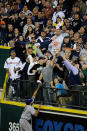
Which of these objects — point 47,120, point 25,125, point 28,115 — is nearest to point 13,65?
point 28,115

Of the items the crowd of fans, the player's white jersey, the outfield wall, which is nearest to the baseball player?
the outfield wall

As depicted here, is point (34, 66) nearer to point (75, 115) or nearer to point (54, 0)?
point (75, 115)

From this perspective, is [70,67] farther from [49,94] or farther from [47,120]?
[47,120]

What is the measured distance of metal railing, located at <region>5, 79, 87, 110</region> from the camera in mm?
12242

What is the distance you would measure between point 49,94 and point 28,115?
92 cm

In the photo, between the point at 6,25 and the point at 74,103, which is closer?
the point at 74,103

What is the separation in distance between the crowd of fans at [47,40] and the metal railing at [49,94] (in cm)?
11

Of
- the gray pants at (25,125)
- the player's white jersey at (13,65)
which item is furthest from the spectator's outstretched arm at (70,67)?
the player's white jersey at (13,65)

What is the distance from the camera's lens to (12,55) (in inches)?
588

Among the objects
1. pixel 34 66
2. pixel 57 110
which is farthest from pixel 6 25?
pixel 57 110

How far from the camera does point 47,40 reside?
15148 millimetres

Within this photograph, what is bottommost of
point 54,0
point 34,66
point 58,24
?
point 34,66

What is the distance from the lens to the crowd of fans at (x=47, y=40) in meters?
12.9

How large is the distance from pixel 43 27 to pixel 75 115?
16.8ft
